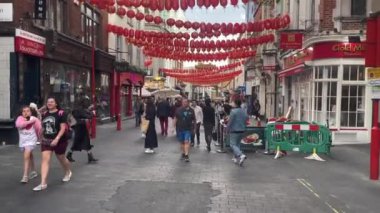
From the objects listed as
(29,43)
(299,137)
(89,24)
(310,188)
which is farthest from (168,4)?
(89,24)

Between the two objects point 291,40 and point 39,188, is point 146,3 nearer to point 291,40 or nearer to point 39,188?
point 291,40

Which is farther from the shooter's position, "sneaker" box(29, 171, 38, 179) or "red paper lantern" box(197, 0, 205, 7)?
"red paper lantern" box(197, 0, 205, 7)

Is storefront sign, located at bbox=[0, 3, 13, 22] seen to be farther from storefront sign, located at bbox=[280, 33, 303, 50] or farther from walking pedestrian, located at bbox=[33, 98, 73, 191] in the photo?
storefront sign, located at bbox=[280, 33, 303, 50]

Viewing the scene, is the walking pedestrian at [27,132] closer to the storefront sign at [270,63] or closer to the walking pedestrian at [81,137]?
the walking pedestrian at [81,137]

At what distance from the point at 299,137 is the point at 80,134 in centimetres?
586

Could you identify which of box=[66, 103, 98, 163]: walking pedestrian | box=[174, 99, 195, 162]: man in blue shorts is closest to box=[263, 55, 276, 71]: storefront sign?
box=[174, 99, 195, 162]: man in blue shorts

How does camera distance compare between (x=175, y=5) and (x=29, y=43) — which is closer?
(x=175, y=5)

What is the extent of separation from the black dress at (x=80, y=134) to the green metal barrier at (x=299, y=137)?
500 centimetres

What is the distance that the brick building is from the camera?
14703mm

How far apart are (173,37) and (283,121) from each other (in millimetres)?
6867

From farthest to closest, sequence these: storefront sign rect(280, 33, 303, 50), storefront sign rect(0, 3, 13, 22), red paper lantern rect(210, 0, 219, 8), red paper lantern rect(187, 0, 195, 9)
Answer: storefront sign rect(280, 33, 303, 50) < storefront sign rect(0, 3, 13, 22) < red paper lantern rect(187, 0, 195, 9) < red paper lantern rect(210, 0, 219, 8)

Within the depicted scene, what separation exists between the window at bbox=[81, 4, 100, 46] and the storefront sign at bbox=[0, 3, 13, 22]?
8.62 m

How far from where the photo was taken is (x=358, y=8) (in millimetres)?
17531

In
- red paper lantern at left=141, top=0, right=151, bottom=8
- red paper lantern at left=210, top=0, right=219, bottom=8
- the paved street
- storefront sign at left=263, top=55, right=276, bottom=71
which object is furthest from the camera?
storefront sign at left=263, top=55, right=276, bottom=71
